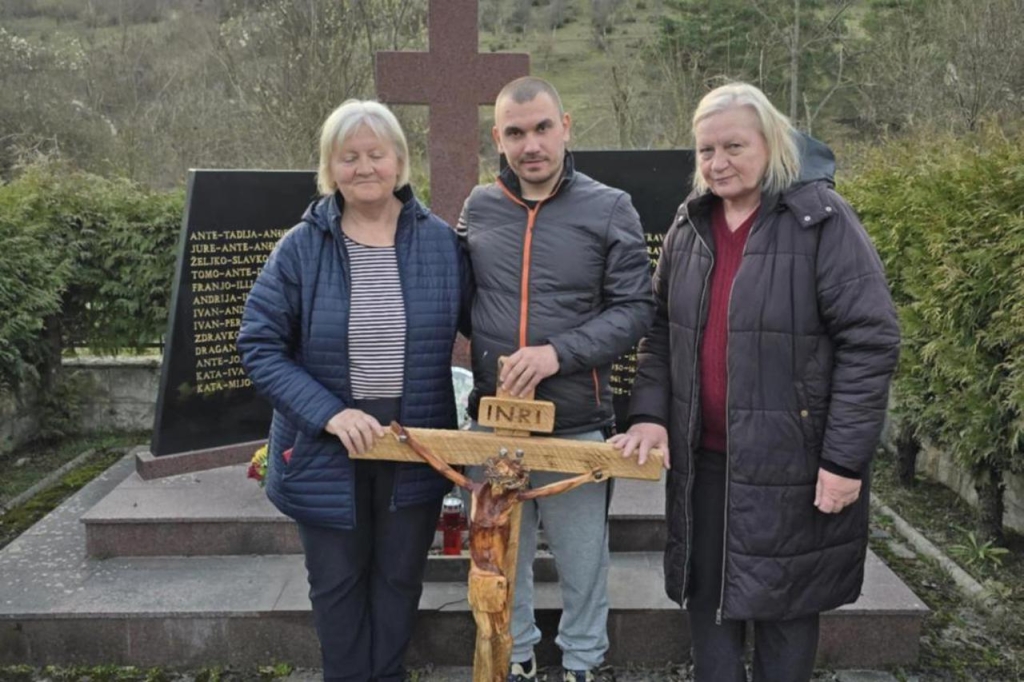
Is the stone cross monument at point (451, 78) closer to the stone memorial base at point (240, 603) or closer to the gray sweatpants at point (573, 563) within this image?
the stone memorial base at point (240, 603)

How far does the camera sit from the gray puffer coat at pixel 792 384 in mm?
2023

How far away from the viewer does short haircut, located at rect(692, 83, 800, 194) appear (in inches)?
82.6

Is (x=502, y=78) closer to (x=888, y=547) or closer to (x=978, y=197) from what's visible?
(x=978, y=197)

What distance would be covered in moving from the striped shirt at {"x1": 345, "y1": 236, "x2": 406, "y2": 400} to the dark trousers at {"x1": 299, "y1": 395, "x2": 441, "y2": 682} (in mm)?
123

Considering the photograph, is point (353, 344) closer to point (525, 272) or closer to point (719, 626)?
point (525, 272)

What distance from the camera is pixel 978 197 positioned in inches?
155

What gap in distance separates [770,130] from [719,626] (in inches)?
52.0

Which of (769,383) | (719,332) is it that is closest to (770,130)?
(719,332)

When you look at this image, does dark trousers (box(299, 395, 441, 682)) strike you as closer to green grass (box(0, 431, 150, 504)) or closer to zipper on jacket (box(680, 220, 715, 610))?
zipper on jacket (box(680, 220, 715, 610))

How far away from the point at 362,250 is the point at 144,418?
4.59 m

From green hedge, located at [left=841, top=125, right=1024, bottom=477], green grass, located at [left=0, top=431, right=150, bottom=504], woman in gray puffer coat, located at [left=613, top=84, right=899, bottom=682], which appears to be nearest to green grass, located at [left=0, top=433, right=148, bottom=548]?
green grass, located at [left=0, top=431, right=150, bottom=504]

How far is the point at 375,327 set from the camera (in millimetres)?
2303

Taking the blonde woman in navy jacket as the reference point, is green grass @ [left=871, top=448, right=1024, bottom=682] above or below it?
below

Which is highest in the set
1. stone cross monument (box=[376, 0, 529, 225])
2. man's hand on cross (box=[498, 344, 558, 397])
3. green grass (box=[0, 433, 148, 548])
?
stone cross monument (box=[376, 0, 529, 225])
